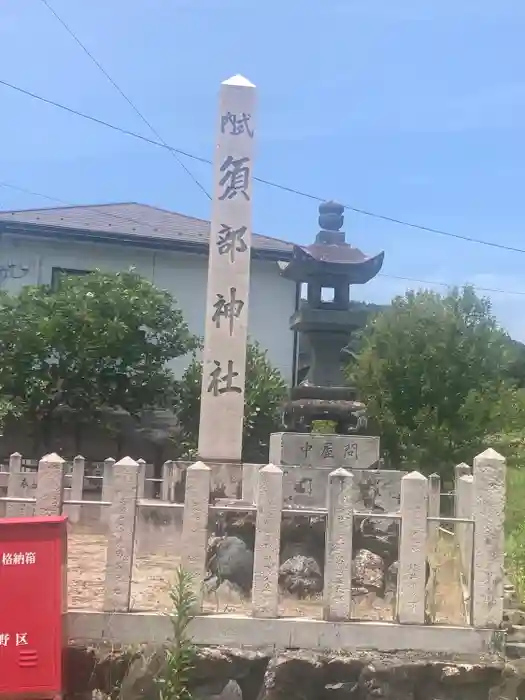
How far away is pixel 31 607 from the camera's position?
A: 15.5 feet

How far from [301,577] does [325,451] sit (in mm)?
2115

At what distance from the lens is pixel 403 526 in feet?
17.4

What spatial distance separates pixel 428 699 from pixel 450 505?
5121 mm

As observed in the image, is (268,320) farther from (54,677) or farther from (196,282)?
(54,677)

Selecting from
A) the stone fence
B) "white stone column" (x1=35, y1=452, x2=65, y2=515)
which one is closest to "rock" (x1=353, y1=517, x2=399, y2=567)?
the stone fence

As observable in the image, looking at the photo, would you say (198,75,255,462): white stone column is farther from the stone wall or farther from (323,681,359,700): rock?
(323,681,359,700): rock

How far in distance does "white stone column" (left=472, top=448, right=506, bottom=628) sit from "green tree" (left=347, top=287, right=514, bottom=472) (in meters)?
6.63

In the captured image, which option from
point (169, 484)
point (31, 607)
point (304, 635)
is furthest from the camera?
point (169, 484)

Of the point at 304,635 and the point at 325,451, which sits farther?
the point at 325,451

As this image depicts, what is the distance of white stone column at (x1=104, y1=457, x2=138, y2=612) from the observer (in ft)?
17.3

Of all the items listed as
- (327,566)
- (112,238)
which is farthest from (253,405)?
(327,566)

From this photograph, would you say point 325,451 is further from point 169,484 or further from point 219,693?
point 219,693

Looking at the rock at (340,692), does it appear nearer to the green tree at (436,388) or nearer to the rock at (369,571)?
the rock at (369,571)

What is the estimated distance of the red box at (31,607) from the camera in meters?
4.67
